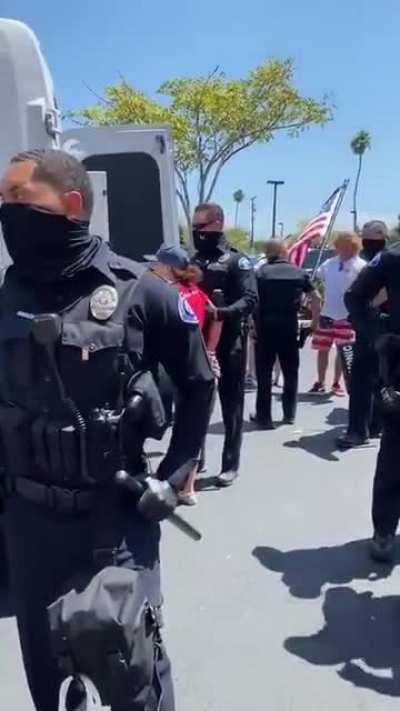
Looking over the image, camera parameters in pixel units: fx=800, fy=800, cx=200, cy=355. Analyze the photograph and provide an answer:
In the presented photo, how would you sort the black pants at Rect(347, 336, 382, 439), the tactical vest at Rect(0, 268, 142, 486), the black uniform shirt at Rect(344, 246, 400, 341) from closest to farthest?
the tactical vest at Rect(0, 268, 142, 486) < the black uniform shirt at Rect(344, 246, 400, 341) < the black pants at Rect(347, 336, 382, 439)

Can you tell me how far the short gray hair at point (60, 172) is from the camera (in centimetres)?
199

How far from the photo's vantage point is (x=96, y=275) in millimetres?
2047

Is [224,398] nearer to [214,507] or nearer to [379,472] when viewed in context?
[214,507]

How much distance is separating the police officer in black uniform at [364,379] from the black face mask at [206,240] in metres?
1.45

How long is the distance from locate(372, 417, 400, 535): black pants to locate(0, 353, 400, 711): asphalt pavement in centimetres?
24

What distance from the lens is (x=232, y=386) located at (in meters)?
5.23

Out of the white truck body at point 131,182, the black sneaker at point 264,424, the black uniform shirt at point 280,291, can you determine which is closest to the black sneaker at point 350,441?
the black sneaker at point 264,424

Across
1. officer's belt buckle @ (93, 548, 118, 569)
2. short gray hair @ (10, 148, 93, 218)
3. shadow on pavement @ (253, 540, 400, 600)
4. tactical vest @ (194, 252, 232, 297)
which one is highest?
short gray hair @ (10, 148, 93, 218)

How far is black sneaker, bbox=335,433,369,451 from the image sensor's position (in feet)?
20.7

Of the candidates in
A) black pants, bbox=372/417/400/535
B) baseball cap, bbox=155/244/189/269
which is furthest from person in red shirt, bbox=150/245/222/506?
black pants, bbox=372/417/400/535

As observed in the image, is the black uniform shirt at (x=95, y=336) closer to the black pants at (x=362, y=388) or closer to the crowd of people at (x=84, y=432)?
the crowd of people at (x=84, y=432)

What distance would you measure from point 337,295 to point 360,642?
462cm

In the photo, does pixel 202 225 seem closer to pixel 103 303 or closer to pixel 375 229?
pixel 375 229

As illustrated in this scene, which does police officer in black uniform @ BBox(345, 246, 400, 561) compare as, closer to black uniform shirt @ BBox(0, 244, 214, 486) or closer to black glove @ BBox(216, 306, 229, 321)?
black glove @ BBox(216, 306, 229, 321)
